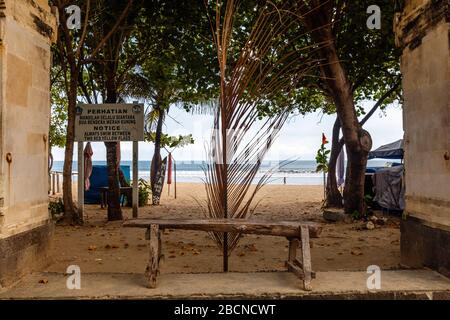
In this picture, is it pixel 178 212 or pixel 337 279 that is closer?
pixel 337 279

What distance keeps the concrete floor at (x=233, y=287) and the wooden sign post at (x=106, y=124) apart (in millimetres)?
5778

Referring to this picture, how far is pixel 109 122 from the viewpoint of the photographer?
34.7 ft

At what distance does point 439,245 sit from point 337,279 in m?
1.15

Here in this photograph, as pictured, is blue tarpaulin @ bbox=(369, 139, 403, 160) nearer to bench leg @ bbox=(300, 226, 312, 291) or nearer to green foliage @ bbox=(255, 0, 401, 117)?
green foliage @ bbox=(255, 0, 401, 117)

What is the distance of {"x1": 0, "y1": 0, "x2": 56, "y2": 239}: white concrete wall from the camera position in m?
4.43

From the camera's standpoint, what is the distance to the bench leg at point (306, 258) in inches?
173

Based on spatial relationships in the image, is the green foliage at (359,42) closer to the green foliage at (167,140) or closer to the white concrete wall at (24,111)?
the white concrete wall at (24,111)

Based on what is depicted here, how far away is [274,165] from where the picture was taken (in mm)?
4836

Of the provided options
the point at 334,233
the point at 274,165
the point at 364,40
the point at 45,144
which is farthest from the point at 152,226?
the point at 364,40

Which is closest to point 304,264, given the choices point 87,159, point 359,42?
point 359,42

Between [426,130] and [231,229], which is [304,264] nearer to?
[231,229]
